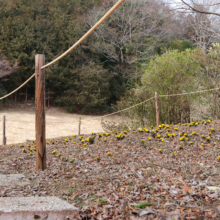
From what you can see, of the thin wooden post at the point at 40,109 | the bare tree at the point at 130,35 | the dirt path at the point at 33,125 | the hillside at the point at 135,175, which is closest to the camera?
the hillside at the point at 135,175

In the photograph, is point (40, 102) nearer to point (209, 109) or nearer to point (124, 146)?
point (124, 146)

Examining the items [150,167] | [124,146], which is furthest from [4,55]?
[150,167]

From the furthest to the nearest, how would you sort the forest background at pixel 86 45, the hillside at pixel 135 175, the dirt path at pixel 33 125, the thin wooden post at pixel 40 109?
the forest background at pixel 86 45, the dirt path at pixel 33 125, the thin wooden post at pixel 40 109, the hillside at pixel 135 175

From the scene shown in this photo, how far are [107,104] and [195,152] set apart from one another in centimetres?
1575

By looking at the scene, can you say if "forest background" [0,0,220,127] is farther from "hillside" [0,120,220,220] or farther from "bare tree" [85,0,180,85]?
"hillside" [0,120,220,220]

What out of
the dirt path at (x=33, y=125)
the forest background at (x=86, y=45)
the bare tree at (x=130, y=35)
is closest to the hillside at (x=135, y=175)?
the dirt path at (x=33, y=125)

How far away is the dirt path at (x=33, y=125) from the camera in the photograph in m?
12.8

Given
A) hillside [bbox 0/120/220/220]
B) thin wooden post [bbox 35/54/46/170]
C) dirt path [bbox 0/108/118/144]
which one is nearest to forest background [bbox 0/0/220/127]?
dirt path [bbox 0/108/118/144]

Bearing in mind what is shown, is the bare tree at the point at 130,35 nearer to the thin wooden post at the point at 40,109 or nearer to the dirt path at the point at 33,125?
the dirt path at the point at 33,125

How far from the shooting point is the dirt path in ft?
42.0

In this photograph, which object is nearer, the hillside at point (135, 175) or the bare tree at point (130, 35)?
the hillside at point (135, 175)

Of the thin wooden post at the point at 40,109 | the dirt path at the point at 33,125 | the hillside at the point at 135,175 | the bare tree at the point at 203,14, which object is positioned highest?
the bare tree at the point at 203,14

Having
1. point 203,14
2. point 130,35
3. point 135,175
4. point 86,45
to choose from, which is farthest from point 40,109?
point 130,35

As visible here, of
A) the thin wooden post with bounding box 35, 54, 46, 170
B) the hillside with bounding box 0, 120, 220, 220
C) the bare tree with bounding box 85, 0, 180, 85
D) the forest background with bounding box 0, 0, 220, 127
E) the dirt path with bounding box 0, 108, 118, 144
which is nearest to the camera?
the hillside with bounding box 0, 120, 220, 220
